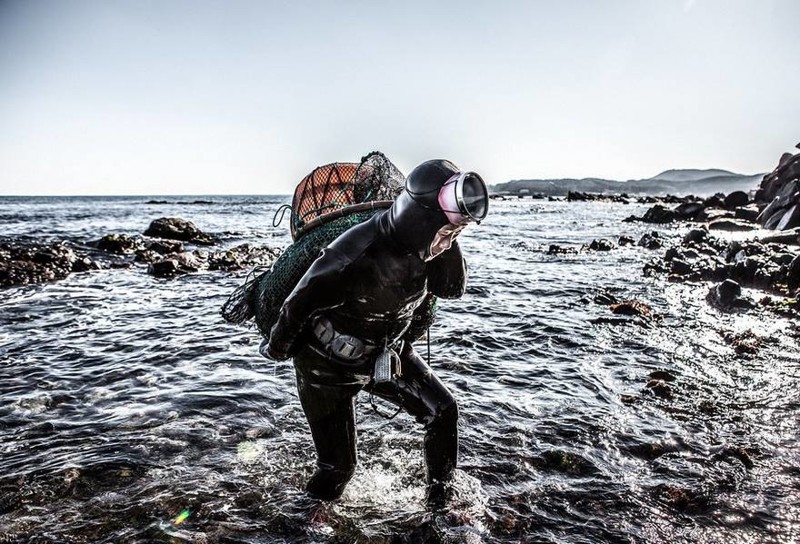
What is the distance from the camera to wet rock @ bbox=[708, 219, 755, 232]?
29.2 meters

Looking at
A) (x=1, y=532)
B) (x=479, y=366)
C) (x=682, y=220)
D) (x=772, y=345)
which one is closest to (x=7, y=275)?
(x=1, y=532)

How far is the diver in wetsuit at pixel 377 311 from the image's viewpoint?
2.82 metres

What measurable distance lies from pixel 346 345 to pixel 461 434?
275 centimetres

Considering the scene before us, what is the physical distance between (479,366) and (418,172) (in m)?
5.43

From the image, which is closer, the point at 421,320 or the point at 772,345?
the point at 421,320

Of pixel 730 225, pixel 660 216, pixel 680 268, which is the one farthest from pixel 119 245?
pixel 660 216

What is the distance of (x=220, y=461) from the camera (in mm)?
4797

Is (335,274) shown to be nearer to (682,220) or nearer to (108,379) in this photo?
(108,379)

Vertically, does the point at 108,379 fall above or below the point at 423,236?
below

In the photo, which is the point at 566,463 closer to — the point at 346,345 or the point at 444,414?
the point at 444,414

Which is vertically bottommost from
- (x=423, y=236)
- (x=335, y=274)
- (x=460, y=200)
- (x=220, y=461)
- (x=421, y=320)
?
(x=220, y=461)

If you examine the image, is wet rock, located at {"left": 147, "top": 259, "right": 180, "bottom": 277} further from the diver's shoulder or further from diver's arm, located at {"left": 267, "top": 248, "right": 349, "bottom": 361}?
the diver's shoulder

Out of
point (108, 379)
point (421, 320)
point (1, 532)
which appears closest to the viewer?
point (1, 532)

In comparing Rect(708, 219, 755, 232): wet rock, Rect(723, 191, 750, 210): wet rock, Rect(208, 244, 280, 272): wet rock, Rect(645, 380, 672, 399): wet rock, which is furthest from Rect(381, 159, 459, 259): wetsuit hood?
Rect(723, 191, 750, 210): wet rock
